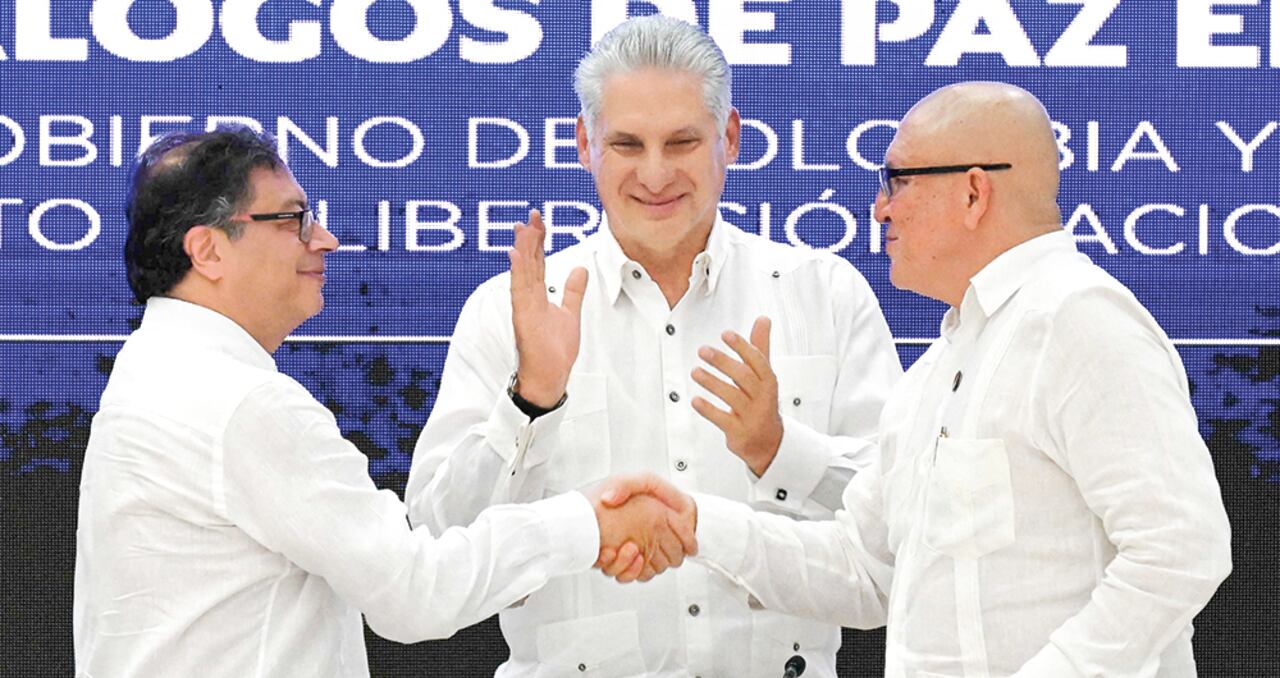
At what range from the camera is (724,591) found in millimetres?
3082

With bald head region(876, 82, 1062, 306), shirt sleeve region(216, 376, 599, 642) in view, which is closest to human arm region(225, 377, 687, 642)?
shirt sleeve region(216, 376, 599, 642)

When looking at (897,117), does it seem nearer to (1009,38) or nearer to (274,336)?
(1009,38)

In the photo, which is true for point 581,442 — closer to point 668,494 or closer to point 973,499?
point 668,494

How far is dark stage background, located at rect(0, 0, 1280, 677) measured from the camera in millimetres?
4246

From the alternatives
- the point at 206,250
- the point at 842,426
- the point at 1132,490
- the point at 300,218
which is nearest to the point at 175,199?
the point at 206,250

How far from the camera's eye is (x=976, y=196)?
2.61 meters

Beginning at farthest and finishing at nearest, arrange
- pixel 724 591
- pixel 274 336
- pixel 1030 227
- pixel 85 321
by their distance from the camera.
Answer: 1. pixel 85 321
2. pixel 724 591
3. pixel 274 336
4. pixel 1030 227

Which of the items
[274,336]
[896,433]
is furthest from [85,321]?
[896,433]

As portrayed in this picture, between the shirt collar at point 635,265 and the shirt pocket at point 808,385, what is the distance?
0.70 ft

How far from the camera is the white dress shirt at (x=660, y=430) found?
3.05m

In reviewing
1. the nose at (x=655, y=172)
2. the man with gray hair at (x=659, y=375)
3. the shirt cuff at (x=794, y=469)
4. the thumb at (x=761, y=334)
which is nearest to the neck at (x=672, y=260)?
the man with gray hair at (x=659, y=375)

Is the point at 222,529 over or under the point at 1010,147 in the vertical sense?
under

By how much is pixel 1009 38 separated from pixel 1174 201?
599 millimetres

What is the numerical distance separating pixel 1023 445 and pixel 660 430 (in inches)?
37.1
